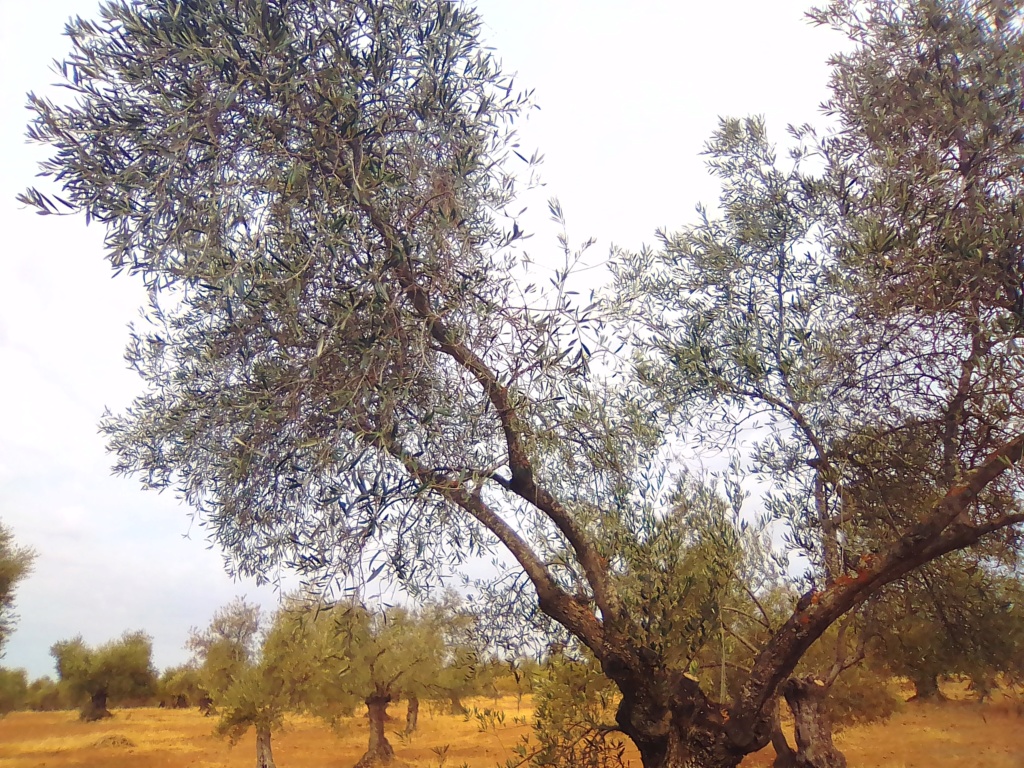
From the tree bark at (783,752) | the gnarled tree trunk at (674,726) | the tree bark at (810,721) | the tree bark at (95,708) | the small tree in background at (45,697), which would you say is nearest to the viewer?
the gnarled tree trunk at (674,726)

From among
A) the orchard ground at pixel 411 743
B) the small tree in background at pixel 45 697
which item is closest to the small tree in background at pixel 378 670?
the orchard ground at pixel 411 743

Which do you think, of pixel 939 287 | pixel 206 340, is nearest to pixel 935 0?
pixel 939 287

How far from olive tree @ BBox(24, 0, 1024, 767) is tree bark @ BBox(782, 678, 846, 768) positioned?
3.64m

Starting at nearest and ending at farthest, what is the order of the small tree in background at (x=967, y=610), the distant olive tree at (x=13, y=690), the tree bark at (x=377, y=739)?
the small tree in background at (x=967, y=610)
the tree bark at (x=377, y=739)
the distant olive tree at (x=13, y=690)

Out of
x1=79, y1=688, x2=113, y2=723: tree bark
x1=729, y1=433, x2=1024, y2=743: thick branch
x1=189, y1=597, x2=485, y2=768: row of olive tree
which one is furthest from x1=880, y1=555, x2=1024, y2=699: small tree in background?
x1=79, y1=688, x2=113, y2=723: tree bark

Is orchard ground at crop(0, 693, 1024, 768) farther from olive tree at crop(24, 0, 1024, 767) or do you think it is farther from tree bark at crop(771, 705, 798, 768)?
olive tree at crop(24, 0, 1024, 767)

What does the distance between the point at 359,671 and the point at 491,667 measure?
17969 mm

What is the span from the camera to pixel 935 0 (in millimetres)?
7391

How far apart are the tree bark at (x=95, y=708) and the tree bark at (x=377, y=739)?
2773 cm

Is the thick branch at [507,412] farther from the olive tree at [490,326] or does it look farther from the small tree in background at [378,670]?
the small tree in background at [378,670]

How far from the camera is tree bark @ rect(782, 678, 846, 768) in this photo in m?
10.7

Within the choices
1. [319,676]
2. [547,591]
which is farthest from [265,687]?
[547,591]

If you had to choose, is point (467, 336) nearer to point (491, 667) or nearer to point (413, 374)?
point (413, 374)

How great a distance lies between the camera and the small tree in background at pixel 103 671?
43.5 metres
